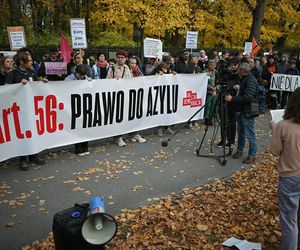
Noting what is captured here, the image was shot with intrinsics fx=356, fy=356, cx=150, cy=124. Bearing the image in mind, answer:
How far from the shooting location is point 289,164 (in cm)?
375

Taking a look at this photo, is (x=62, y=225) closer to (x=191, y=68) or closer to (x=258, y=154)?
(x=258, y=154)

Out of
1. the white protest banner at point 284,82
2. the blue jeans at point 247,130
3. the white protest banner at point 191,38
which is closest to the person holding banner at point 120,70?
the blue jeans at point 247,130

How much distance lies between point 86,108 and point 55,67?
83.8 inches

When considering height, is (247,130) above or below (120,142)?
above

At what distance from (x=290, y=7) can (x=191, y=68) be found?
21.0m

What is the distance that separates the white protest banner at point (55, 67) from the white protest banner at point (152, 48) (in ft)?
8.44

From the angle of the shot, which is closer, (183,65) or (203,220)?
(203,220)

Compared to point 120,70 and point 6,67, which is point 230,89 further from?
point 6,67

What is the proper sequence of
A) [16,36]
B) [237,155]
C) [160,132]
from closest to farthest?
1. [237,155]
2. [160,132]
3. [16,36]

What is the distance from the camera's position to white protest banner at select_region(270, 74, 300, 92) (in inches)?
522

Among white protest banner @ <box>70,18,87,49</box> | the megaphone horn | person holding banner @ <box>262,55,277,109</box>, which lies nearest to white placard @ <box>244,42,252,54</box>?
person holding banner @ <box>262,55,277,109</box>

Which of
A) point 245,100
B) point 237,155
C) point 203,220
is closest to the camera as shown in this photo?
point 203,220

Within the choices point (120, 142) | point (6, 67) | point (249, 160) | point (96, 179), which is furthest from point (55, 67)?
point (249, 160)

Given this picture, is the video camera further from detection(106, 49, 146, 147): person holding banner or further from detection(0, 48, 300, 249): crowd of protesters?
detection(106, 49, 146, 147): person holding banner
